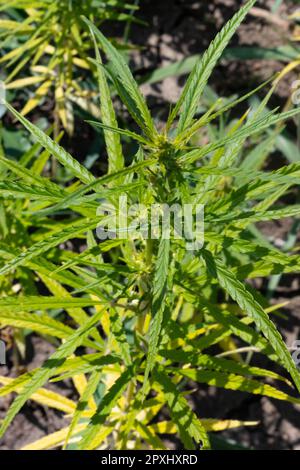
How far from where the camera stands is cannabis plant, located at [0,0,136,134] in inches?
62.4

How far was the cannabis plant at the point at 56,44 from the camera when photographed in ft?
5.20

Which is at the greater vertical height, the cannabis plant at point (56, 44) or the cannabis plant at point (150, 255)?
the cannabis plant at point (56, 44)

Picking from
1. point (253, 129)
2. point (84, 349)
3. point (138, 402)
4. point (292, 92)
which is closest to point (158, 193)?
point (253, 129)

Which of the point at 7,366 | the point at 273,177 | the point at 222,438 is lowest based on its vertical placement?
the point at 222,438

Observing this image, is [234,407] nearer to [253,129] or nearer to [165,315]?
[165,315]

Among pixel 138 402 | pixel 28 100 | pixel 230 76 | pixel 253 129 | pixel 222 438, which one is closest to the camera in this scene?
pixel 253 129

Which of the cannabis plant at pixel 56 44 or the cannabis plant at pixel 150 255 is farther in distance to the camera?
the cannabis plant at pixel 56 44

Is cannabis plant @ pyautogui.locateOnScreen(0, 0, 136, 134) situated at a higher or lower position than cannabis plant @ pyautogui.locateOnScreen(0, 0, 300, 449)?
Result: higher

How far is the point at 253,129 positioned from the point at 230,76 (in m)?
1.49

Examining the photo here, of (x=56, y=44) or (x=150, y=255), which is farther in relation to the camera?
(x=56, y=44)

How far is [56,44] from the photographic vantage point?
169 centimetres

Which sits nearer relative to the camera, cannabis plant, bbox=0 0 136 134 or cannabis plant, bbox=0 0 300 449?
cannabis plant, bbox=0 0 300 449

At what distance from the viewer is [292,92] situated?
2.08 metres

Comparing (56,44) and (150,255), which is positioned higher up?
(56,44)
